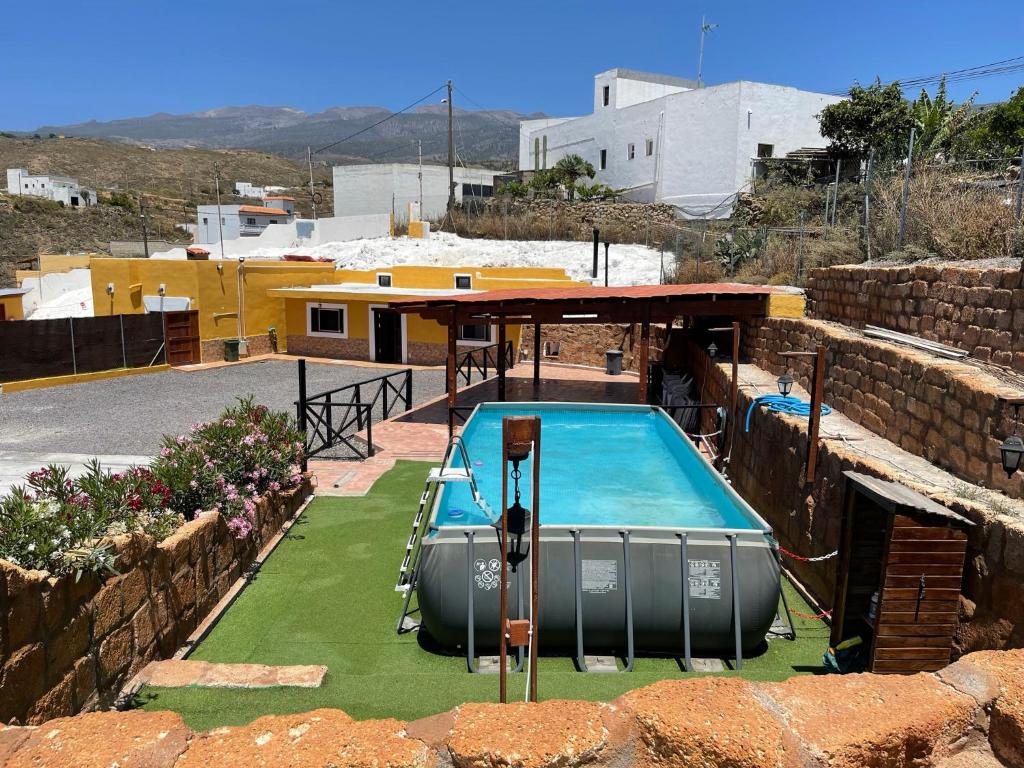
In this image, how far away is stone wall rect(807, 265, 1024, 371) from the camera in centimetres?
786

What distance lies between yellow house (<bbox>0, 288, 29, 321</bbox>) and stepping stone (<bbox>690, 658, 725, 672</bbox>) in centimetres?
2940

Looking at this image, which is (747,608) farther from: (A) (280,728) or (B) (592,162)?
→ (B) (592,162)

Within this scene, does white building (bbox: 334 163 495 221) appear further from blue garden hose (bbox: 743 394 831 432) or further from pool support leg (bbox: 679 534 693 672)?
pool support leg (bbox: 679 534 693 672)

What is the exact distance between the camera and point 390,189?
4519cm

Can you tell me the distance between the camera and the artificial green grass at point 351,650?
5355mm

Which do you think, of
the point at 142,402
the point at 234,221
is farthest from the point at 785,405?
the point at 234,221

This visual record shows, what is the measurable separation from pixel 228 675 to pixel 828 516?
20.5ft

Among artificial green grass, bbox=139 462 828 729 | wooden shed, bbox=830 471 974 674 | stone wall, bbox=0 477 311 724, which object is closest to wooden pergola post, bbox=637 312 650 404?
artificial green grass, bbox=139 462 828 729

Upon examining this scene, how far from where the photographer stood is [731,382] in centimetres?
1262

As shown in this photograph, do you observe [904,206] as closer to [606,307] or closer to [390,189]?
[606,307]

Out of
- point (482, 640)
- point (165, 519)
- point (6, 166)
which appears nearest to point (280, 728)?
point (482, 640)

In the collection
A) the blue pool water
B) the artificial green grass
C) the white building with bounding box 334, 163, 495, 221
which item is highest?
the white building with bounding box 334, 163, 495, 221

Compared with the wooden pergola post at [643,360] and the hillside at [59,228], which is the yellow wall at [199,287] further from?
the hillside at [59,228]

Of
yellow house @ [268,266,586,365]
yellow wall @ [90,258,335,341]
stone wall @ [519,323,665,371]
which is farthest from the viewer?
yellow house @ [268,266,586,365]
